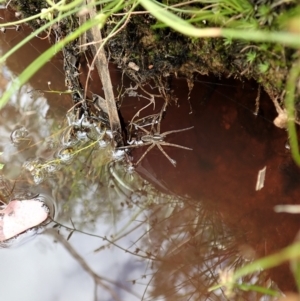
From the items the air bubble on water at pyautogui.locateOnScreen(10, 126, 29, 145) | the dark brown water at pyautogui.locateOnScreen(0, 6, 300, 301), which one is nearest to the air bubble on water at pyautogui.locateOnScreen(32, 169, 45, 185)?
the dark brown water at pyautogui.locateOnScreen(0, 6, 300, 301)

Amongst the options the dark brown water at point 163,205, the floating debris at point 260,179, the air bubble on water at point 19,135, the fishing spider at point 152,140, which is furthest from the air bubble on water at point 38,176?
the floating debris at point 260,179

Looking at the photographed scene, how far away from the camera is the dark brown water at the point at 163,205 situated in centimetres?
92

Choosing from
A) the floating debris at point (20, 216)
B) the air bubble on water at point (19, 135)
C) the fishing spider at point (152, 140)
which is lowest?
the fishing spider at point (152, 140)

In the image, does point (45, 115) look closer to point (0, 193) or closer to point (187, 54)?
point (0, 193)

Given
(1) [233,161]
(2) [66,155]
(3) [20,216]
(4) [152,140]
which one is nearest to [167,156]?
(4) [152,140]

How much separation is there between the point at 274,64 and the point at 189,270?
0.54 metres

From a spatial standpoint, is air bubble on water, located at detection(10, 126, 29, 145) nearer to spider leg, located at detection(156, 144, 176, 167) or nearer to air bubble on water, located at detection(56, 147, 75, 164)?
air bubble on water, located at detection(56, 147, 75, 164)

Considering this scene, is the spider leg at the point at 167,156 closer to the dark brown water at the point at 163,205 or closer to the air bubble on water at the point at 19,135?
the dark brown water at the point at 163,205

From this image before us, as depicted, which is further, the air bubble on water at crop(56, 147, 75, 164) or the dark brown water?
the air bubble on water at crop(56, 147, 75, 164)

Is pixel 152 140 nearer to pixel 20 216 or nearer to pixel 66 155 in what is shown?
pixel 66 155

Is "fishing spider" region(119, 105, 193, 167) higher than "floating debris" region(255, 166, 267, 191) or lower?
higher

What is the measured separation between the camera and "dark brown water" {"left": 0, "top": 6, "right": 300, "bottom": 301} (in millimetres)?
922

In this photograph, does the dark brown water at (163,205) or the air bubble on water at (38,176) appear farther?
the air bubble on water at (38,176)

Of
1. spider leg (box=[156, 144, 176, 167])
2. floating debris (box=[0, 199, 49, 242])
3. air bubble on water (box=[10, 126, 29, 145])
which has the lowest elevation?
spider leg (box=[156, 144, 176, 167])
